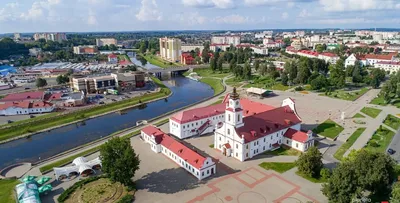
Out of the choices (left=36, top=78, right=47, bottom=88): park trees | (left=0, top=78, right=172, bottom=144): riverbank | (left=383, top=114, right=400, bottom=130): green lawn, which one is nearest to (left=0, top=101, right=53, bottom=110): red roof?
(left=0, top=78, right=172, bottom=144): riverbank

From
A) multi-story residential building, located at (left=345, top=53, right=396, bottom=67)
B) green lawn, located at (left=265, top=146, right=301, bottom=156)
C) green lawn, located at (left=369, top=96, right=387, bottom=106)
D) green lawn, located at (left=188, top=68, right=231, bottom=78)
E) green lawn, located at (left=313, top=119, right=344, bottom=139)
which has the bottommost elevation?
green lawn, located at (left=265, top=146, right=301, bottom=156)

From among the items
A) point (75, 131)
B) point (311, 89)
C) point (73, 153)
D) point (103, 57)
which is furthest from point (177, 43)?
point (73, 153)

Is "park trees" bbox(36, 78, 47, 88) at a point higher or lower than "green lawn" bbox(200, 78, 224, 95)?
higher

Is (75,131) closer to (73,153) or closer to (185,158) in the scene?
(73,153)

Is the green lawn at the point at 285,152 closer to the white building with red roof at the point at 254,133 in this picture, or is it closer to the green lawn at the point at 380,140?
the white building with red roof at the point at 254,133

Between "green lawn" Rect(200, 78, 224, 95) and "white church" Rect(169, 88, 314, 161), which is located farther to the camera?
"green lawn" Rect(200, 78, 224, 95)

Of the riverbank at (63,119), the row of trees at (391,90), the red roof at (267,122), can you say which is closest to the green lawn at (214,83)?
the riverbank at (63,119)

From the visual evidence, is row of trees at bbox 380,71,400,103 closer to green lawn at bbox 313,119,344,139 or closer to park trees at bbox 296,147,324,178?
green lawn at bbox 313,119,344,139
